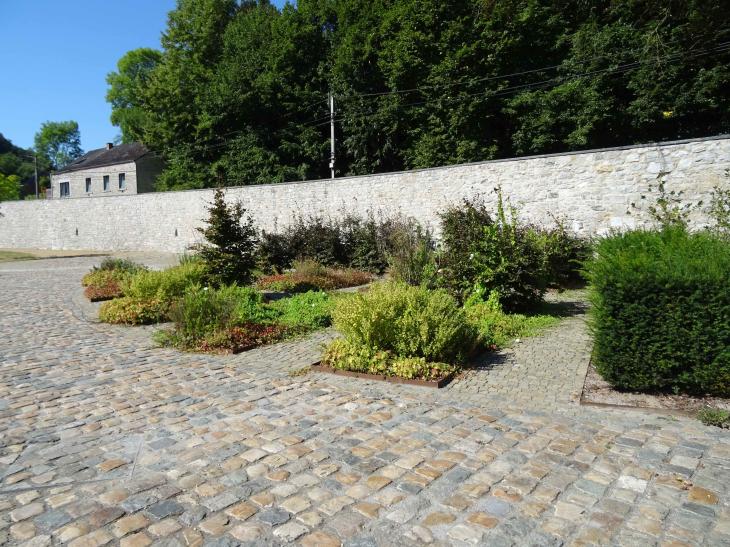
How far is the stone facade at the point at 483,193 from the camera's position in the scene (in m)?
11.2

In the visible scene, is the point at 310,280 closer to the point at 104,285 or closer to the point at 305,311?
the point at 305,311

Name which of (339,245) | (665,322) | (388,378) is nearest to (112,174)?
(339,245)

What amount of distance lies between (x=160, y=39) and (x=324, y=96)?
14990 mm

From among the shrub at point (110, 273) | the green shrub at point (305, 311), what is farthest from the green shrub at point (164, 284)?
the shrub at point (110, 273)

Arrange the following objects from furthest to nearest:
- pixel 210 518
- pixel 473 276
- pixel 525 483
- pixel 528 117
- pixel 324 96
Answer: pixel 324 96 < pixel 528 117 < pixel 473 276 < pixel 525 483 < pixel 210 518

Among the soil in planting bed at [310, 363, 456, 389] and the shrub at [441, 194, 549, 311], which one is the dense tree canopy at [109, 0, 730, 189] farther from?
the soil in planting bed at [310, 363, 456, 389]

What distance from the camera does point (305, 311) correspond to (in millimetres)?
8359

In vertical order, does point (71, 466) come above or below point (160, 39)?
below

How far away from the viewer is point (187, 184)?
31766mm

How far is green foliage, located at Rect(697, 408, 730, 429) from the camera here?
12.1 feet

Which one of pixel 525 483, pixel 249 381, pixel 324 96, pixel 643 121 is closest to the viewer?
pixel 525 483

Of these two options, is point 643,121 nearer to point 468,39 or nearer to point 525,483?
point 468,39

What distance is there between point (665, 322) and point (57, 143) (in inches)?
3767

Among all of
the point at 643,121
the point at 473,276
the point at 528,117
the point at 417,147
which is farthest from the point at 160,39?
the point at 473,276
